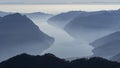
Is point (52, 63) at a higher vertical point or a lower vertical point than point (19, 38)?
lower

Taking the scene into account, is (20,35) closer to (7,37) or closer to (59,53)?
(7,37)

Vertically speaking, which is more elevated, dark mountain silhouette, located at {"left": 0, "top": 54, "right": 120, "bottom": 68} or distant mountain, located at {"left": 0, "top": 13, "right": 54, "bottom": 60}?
distant mountain, located at {"left": 0, "top": 13, "right": 54, "bottom": 60}

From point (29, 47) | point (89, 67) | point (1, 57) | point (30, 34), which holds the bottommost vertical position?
point (89, 67)

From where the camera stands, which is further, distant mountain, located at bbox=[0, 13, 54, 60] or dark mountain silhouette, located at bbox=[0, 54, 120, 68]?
distant mountain, located at bbox=[0, 13, 54, 60]

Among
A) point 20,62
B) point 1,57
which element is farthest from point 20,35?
point 20,62
